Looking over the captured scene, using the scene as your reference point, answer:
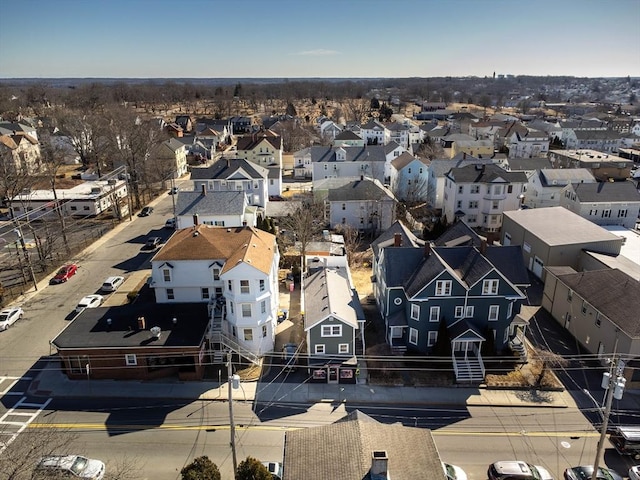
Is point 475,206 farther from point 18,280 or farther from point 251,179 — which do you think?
point 18,280

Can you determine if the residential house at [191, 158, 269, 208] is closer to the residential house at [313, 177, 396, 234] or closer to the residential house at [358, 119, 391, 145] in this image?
the residential house at [313, 177, 396, 234]

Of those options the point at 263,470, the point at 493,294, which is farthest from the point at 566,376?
the point at 263,470

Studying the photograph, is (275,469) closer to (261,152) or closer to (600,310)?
(600,310)

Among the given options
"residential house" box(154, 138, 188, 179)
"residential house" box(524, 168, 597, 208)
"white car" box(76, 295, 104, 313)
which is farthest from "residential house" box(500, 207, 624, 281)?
"residential house" box(154, 138, 188, 179)

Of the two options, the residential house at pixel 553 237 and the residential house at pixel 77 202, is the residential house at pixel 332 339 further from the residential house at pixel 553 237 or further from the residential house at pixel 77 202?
the residential house at pixel 77 202

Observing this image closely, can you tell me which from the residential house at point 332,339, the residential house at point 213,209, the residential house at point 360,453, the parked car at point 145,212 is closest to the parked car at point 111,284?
the residential house at point 213,209

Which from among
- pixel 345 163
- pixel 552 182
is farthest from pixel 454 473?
pixel 345 163
